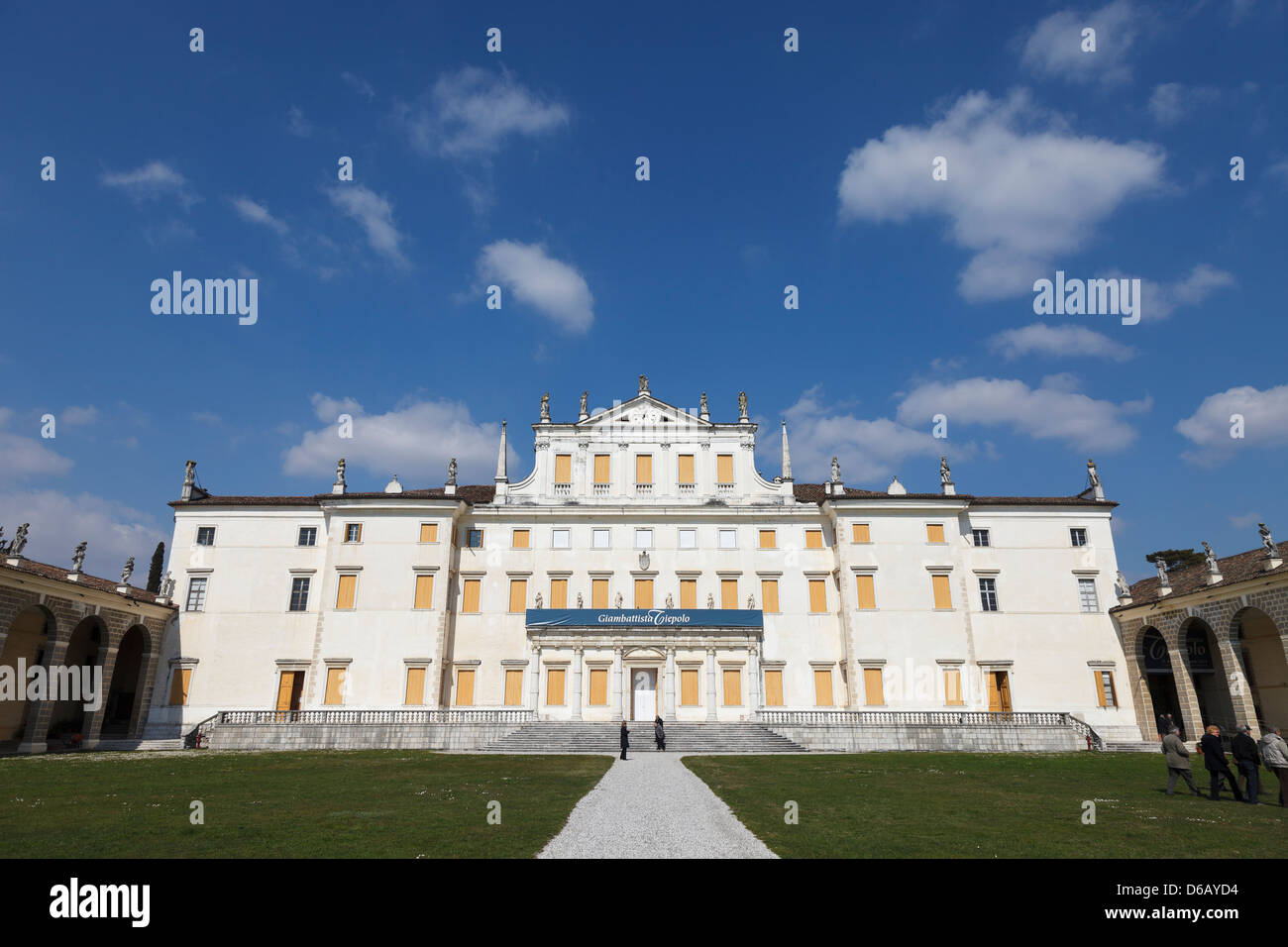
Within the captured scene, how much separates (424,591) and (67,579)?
15.1 m

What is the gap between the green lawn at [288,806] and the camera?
9.37m

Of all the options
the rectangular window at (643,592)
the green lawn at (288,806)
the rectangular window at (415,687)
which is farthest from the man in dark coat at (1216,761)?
the rectangular window at (415,687)

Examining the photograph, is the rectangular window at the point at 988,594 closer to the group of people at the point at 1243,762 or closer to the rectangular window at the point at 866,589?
the rectangular window at the point at 866,589

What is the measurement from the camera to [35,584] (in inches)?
1172

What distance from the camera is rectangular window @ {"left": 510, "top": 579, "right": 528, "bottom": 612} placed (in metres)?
39.2

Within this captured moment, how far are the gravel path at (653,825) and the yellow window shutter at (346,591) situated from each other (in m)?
25.0

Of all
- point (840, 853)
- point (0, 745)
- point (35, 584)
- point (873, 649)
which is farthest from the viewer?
point (873, 649)

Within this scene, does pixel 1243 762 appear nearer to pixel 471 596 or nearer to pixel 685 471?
pixel 685 471

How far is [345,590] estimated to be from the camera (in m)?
38.7

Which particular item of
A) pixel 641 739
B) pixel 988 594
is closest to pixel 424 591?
pixel 641 739

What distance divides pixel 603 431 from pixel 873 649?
1874 cm

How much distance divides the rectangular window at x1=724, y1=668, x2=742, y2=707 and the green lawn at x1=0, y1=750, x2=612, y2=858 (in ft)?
46.2
